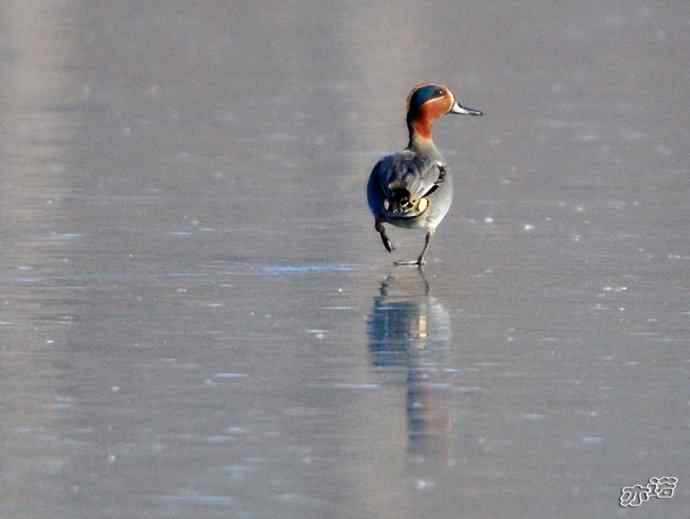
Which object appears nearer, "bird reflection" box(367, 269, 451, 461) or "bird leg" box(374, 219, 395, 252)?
"bird reflection" box(367, 269, 451, 461)

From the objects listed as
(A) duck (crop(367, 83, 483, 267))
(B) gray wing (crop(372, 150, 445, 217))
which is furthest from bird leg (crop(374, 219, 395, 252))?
(B) gray wing (crop(372, 150, 445, 217))

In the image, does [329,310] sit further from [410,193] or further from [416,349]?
[410,193]

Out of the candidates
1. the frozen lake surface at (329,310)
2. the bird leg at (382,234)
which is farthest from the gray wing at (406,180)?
the frozen lake surface at (329,310)

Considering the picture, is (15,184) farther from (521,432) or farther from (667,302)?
(521,432)

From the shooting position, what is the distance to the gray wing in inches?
450

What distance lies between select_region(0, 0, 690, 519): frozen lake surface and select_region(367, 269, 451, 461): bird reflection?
0.02 m

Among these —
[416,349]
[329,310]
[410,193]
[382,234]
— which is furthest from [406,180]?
[416,349]

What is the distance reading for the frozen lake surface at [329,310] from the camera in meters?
6.99

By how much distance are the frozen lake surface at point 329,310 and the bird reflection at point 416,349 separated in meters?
0.02

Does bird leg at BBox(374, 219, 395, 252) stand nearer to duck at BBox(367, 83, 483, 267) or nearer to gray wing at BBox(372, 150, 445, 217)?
duck at BBox(367, 83, 483, 267)

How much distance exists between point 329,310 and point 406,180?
5.40 feet

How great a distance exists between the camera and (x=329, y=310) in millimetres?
10047

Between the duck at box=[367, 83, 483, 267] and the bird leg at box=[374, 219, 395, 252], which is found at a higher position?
the duck at box=[367, 83, 483, 267]

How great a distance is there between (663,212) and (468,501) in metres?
6.96
